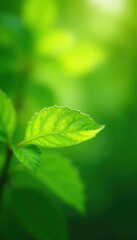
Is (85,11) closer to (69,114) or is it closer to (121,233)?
(121,233)

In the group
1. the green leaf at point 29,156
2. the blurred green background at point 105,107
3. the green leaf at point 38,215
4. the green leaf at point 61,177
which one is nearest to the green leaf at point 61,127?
the green leaf at point 29,156

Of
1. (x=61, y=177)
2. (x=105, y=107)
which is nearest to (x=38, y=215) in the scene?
(x=61, y=177)

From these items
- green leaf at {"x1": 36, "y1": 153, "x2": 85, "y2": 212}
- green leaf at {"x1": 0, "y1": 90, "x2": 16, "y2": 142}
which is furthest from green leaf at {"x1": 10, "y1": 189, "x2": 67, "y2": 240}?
green leaf at {"x1": 0, "y1": 90, "x2": 16, "y2": 142}

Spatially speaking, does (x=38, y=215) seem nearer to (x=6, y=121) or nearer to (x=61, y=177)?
(x=61, y=177)

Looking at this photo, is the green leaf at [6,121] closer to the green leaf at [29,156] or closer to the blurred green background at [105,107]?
the green leaf at [29,156]

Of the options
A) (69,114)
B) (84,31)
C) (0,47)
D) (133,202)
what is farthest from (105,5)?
(69,114)

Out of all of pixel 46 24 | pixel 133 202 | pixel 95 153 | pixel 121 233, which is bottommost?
pixel 121 233
